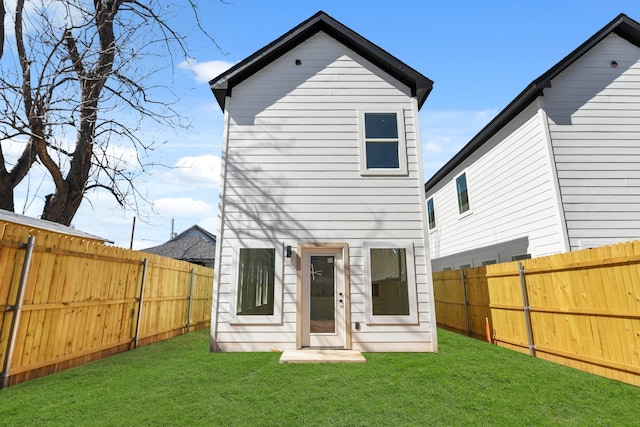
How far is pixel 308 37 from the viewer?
801 centimetres

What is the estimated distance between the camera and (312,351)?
20.4 feet

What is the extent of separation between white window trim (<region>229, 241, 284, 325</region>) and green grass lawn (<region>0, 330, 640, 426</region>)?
873 millimetres

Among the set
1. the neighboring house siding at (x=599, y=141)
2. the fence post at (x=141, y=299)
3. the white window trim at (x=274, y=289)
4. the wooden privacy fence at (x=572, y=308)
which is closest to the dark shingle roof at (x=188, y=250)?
the fence post at (x=141, y=299)

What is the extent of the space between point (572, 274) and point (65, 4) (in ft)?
37.7

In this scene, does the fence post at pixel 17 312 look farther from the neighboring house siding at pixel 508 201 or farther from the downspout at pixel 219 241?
the neighboring house siding at pixel 508 201

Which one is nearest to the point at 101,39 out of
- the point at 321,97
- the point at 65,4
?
the point at 65,4

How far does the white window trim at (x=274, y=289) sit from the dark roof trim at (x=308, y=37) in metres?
3.88

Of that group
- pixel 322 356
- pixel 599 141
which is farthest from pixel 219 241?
pixel 599 141

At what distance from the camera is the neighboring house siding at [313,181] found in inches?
256

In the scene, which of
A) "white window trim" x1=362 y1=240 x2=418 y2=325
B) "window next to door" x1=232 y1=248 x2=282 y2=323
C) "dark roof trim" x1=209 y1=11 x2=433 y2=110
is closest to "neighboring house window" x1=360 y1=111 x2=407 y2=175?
"dark roof trim" x1=209 y1=11 x2=433 y2=110

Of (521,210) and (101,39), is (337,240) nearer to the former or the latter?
(521,210)

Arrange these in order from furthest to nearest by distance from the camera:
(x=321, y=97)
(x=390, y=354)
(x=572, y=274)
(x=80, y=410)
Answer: (x=321, y=97) → (x=390, y=354) → (x=572, y=274) → (x=80, y=410)

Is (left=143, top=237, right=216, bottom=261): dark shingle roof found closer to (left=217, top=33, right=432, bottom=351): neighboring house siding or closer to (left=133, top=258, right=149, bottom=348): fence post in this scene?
(left=133, top=258, right=149, bottom=348): fence post

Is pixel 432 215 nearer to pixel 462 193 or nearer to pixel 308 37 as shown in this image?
pixel 462 193
